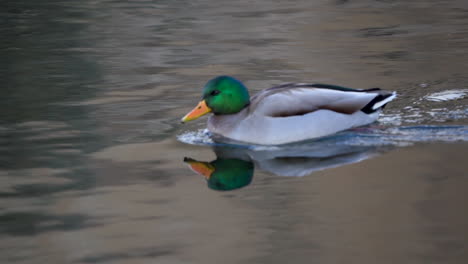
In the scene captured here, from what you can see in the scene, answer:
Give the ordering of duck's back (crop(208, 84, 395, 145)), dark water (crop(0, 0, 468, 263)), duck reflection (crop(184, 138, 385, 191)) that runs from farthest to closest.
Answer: duck's back (crop(208, 84, 395, 145)) < duck reflection (crop(184, 138, 385, 191)) < dark water (crop(0, 0, 468, 263))

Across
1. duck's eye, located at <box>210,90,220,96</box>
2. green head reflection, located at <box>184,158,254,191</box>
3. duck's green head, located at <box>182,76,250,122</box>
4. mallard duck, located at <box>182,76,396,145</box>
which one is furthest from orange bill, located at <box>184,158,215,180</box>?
duck's eye, located at <box>210,90,220,96</box>

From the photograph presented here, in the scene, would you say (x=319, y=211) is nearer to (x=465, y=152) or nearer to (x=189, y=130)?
(x=465, y=152)

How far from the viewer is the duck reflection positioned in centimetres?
708

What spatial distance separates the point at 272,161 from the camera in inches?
295

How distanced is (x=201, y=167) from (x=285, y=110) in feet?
3.23

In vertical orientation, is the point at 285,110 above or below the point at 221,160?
above

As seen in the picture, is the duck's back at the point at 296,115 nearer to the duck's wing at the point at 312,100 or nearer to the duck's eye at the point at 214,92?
the duck's wing at the point at 312,100

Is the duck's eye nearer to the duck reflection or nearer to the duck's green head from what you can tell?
the duck's green head

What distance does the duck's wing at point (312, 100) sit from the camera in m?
7.96

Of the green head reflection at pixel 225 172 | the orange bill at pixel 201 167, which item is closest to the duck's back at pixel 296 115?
the green head reflection at pixel 225 172

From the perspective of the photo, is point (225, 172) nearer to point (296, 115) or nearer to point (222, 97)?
point (296, 115)

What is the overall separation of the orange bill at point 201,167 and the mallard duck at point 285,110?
0.61 meters

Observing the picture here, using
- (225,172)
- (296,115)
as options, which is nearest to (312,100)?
(296,115)

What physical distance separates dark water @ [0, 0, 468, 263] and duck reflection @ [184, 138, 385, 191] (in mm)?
25
